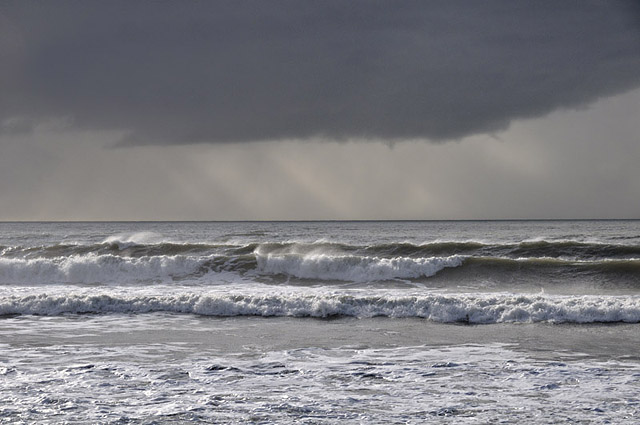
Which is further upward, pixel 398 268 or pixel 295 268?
pixel 398 268

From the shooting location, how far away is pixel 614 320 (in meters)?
13.5

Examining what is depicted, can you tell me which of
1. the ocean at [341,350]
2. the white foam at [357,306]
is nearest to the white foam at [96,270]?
the ocean at [341,350]

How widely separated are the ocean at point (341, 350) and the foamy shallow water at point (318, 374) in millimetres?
33

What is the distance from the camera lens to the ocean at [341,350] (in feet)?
22.1

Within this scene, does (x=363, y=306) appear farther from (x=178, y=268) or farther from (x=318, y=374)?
(x=178, y=268)

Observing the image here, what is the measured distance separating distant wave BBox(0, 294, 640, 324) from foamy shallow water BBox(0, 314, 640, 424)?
35.3 inches

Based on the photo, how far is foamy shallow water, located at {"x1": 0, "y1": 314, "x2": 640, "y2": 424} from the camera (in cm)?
657

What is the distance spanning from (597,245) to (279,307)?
18.7 m

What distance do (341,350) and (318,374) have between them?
1939 millimetres

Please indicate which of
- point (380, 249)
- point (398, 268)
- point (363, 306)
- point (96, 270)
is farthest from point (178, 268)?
point (363, 306)

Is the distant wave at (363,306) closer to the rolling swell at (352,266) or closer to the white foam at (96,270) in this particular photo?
the rolling swell at (352,266)

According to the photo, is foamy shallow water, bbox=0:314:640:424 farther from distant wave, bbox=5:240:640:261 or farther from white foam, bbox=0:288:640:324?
distant wave, bbox=5:240:640:261

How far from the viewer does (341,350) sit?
1029 centimetres

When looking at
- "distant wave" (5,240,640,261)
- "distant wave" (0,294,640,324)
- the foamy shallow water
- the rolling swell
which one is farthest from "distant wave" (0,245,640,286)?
the foamy shallow water
